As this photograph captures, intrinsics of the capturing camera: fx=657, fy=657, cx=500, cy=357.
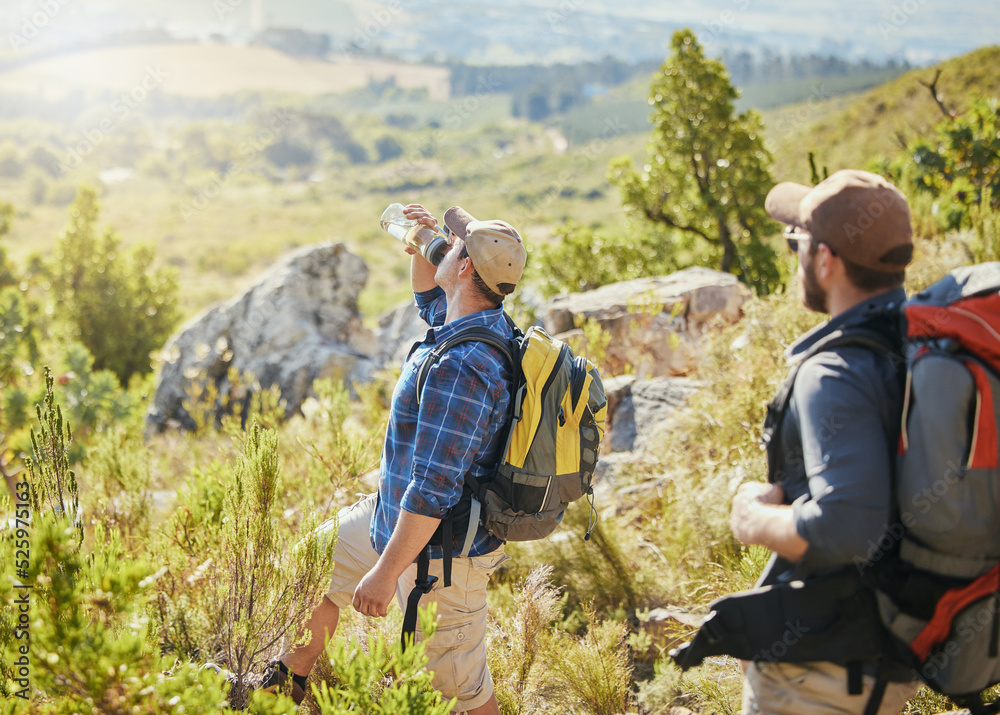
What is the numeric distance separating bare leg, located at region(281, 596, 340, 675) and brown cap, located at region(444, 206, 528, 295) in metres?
1.34

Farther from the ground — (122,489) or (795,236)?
(795,236)

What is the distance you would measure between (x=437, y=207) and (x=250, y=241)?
16.2 m

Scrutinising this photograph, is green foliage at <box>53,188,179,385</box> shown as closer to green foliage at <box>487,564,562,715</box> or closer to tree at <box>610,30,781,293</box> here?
tree at <box>610,30,781,293</box>

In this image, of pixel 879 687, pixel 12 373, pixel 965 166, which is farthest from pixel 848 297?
pixel 12 373

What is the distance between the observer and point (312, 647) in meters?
2.40

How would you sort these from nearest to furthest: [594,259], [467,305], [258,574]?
[467,305], [258,574], [594,259]

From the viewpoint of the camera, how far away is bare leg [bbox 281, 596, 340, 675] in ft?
7.83

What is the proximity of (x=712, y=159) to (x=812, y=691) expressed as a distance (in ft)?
30.1

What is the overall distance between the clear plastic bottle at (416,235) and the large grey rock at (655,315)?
3441mm

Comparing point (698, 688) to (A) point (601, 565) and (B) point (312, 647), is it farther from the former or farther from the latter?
(B) point (312, 647)

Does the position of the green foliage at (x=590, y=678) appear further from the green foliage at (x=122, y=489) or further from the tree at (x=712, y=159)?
the tree at (x=712, y=159)

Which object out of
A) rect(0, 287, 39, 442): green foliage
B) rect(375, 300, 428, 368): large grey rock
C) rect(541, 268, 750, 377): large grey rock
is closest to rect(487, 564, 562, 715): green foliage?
rect(541, 268, 750, 377): large grey rock

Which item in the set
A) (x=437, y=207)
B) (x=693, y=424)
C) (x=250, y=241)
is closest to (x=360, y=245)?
(x=250, y=241)

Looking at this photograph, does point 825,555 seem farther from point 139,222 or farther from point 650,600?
point 139,222
